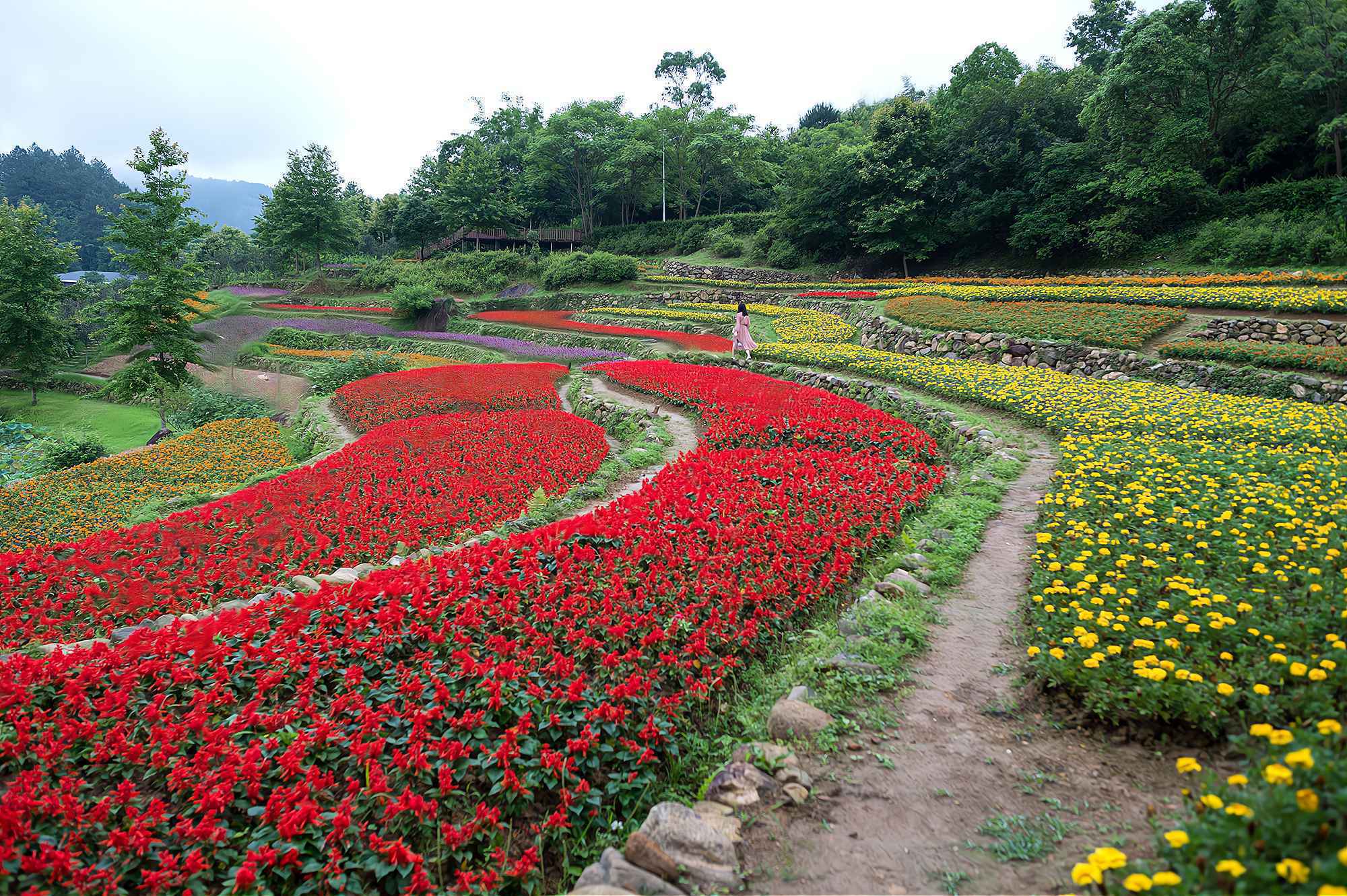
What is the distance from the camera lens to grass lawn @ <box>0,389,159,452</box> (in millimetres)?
18859

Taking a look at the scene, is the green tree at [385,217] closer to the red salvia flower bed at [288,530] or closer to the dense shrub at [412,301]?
the dense shrub at [412,301]

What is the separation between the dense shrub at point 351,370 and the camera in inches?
746

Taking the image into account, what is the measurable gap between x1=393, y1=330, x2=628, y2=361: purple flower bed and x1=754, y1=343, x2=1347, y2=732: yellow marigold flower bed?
15808mm

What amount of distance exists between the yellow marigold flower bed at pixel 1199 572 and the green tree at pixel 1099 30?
4637 cm

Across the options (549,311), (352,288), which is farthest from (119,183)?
→ (549,311)

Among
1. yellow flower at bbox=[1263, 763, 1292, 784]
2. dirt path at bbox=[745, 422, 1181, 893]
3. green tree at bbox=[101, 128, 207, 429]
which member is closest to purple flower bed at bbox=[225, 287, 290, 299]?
green tree at bbox=[101, 128, 207, 429]

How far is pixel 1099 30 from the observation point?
1777 inches

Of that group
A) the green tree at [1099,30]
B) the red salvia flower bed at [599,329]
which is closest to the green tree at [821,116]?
the green tree at [1099,30]

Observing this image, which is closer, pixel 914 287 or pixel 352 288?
pixel 914 287

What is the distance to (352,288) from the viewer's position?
145 ft

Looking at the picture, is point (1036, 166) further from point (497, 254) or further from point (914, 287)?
point (497, 254)

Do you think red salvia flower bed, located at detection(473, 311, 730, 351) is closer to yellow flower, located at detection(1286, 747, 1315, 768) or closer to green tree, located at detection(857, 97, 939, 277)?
green tree, located at detection(857, 97, 939, 277)

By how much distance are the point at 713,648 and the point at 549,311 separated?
32207 mm

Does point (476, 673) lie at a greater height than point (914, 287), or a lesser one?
lesser
